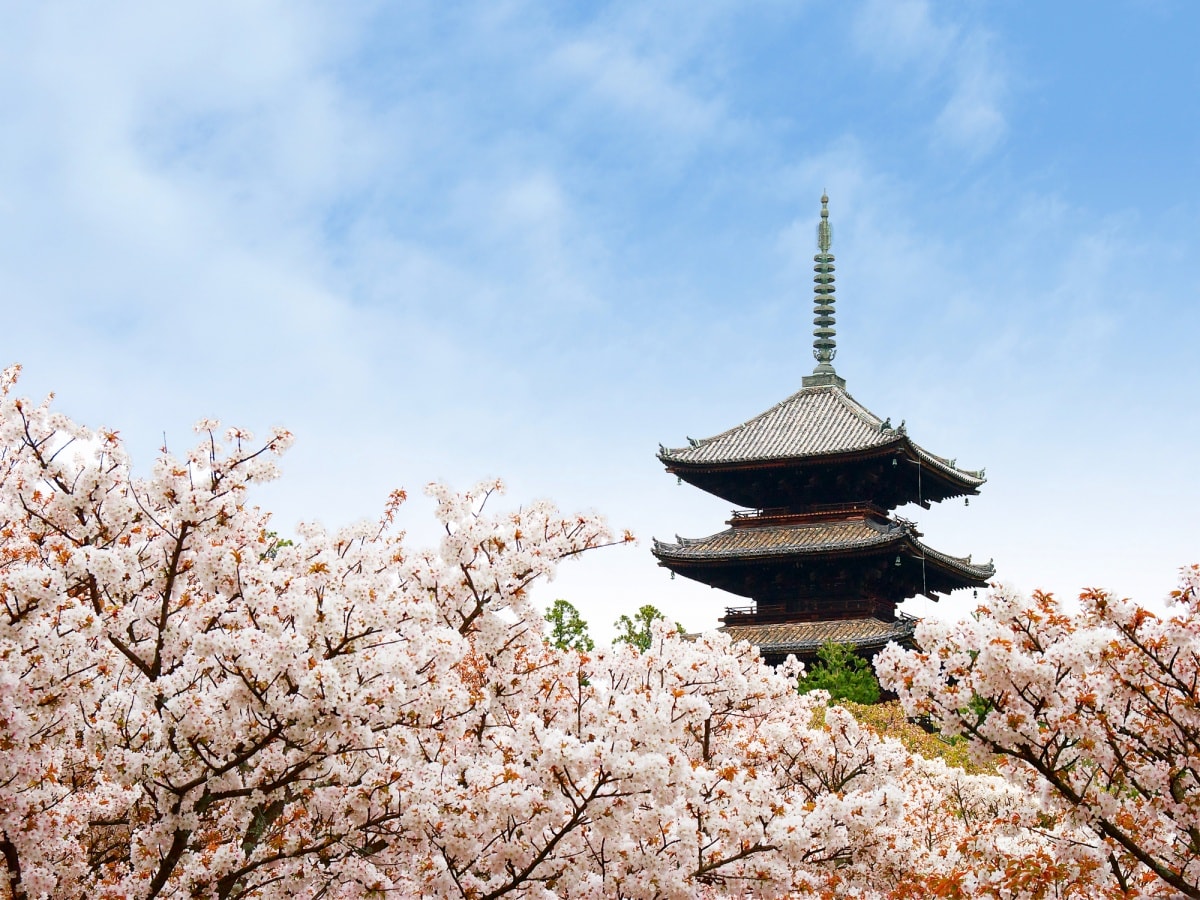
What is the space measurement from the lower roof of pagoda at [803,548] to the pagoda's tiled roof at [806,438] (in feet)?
6.61

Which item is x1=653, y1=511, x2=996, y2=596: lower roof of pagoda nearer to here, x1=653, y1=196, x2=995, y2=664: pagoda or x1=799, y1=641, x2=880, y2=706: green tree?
x1=653, y1=196, x2=995, y2=664: pagoda

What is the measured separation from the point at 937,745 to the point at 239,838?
21.8 metres

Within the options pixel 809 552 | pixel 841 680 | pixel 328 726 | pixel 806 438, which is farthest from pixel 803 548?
pixel 328 726

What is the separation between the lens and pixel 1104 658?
377 inches

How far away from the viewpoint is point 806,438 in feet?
134

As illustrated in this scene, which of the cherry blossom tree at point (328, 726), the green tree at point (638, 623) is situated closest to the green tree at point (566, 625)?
the green tree at point (638, 623)

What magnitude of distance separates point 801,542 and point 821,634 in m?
2.59

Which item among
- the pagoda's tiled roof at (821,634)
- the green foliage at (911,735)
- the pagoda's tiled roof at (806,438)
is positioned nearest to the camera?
the green foliage at (911,735)

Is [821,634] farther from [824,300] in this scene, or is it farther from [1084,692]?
[1084,692]

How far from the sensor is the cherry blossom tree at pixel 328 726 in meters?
9.12

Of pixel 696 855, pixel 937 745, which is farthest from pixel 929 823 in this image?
pixel 937 745

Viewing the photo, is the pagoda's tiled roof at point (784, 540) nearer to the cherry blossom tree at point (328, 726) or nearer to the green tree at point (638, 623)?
the green tree at point (638, 623)

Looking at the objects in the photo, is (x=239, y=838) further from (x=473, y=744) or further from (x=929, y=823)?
(x=929, y=823)

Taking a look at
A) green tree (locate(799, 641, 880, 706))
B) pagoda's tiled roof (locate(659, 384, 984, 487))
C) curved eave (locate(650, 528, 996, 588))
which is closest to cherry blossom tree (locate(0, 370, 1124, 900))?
green tree (locate(799, 641, 880, 706))
